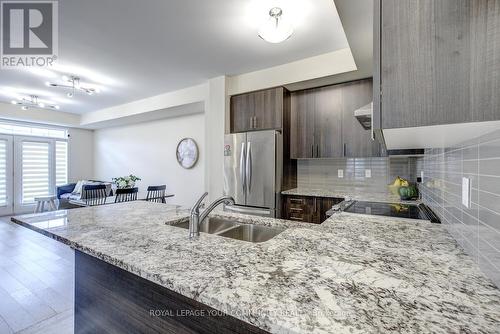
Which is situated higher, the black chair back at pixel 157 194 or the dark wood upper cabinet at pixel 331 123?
the dark wood upper cabinet at pixel 331 123

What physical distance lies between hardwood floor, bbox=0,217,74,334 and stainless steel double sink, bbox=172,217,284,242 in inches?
56.2

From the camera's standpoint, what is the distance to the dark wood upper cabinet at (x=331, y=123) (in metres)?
2.90

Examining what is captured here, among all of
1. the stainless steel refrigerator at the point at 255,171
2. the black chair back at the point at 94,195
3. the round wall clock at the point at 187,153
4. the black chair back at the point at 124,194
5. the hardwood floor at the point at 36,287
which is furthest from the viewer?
the round wall clock at the point at 187,153

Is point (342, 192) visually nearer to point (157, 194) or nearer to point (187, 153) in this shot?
point (187, 153)

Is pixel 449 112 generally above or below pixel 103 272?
above

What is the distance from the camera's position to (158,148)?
18.4 ft

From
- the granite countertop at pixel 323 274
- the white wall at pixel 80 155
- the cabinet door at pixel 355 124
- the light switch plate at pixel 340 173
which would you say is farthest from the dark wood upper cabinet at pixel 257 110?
the white wall at pixel 80 155

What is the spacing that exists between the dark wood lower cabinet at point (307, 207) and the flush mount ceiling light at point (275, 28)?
1.84 m

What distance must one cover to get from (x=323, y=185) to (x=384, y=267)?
8.90ft

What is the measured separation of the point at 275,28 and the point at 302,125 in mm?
1544

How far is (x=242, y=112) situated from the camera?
3.46m

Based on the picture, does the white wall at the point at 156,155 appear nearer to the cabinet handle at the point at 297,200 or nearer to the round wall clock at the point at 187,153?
the round wall clock at the point at 187,153

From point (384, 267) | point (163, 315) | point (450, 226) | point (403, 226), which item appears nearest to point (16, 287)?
point (163, 315)

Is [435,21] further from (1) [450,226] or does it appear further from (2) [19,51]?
(2) [19,51]
